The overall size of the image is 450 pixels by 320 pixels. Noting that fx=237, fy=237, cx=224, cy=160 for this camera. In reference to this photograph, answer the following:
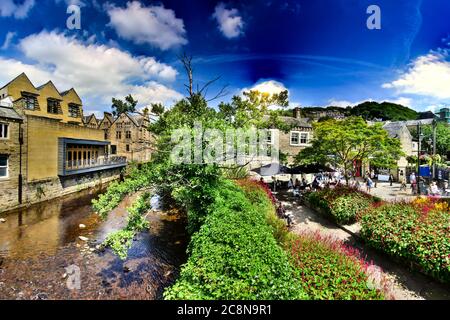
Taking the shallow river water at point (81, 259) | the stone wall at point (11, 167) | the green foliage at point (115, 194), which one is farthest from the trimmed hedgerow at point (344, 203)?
the stone wall at point (11, 167)

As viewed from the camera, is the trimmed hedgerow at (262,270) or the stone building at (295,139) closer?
the trimmed hedgerow at (262,270)

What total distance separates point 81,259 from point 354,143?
47.9 ft

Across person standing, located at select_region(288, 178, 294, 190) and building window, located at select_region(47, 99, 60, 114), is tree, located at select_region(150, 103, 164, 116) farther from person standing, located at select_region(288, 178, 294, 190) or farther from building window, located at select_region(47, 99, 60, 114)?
building window, located at select_region(47, 99, 60, 114)

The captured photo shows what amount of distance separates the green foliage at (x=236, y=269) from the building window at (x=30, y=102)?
32219 mm

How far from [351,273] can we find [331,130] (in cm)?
989

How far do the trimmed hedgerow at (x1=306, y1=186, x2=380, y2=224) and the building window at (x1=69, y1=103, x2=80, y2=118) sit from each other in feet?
120

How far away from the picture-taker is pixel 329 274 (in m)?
4.79

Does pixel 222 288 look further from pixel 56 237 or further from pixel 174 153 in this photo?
pixel 56 237

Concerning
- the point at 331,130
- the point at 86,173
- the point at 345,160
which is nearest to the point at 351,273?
the point at 331,130

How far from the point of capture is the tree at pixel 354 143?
12516mm

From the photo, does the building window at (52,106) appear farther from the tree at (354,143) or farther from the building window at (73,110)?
the tree at (354,143)

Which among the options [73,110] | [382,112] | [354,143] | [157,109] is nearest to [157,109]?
[157,109]

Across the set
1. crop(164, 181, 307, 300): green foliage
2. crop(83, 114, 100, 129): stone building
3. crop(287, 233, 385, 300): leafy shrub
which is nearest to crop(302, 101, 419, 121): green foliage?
crop(83, 114, 100, 129): stone building

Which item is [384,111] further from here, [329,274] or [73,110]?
[329,274]
